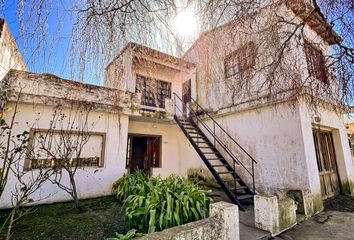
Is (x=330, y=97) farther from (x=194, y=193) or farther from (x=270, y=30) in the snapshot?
(x=194, y=193)

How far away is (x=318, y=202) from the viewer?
518 centimetres

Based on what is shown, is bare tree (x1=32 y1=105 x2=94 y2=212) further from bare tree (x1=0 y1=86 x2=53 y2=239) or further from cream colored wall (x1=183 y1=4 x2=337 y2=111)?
cream colored wall (x1=183 y1=4 x2=337 y2=111)

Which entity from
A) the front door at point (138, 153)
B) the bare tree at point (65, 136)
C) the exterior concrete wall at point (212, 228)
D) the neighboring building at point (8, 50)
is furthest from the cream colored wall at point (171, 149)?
the neighboring building at point (8, 50)

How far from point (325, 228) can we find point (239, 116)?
4.17 metres

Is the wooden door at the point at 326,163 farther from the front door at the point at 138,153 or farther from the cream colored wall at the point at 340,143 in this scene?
the front door at the point at 138,153

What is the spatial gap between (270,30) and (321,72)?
4.27 ft

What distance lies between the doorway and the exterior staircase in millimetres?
2042

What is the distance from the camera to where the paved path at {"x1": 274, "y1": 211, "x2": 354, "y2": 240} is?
12.4ft

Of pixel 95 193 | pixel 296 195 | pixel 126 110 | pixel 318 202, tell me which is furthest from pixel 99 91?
pixel 318 202

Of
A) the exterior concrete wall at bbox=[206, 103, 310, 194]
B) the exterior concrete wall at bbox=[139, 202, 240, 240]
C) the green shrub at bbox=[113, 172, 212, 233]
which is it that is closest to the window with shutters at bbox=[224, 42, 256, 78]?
the exterior concrete wall at bbox=[139, 202, 240, 240]

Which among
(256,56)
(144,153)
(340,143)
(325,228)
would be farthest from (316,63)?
(144,153)

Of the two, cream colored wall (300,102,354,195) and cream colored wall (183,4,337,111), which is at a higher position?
cream colored wall (183,4,337,111)

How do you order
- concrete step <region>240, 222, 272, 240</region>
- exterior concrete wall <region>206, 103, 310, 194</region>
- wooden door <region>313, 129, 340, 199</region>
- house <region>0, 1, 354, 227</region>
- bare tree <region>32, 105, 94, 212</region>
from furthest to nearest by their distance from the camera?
wooden door <region>313, 129, 340, 199</region> → bare tree <region>32, 105, 94, 212</region> → exterior concrete wall <region>206, 103, 310, 194</region> → concrete step <region>240, 222, 272, 240</region> → house <region>0, 1, 354, 227</region>

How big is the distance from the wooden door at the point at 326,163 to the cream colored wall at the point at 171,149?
15.6 feet
